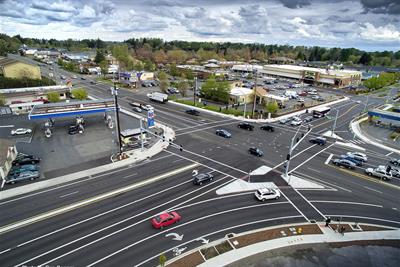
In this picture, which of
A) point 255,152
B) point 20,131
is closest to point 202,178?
point 255,152

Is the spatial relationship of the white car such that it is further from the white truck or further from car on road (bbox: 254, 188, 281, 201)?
car on road (bbox: 254, 188, 281, 201)

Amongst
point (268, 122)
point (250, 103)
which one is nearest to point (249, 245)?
point (268, 122)

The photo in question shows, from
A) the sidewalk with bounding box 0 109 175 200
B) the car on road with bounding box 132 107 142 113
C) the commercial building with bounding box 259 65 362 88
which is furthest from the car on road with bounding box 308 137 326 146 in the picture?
the commercial building with bounding box 259 65 362 88

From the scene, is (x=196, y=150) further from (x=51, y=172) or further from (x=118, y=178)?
(x=51, y=172)

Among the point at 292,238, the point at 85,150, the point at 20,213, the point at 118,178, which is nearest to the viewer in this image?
the point at 292,238

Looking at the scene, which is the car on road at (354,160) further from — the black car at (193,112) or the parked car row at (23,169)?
the parked car row at (23,169)

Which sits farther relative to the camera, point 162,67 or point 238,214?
point 162,67
